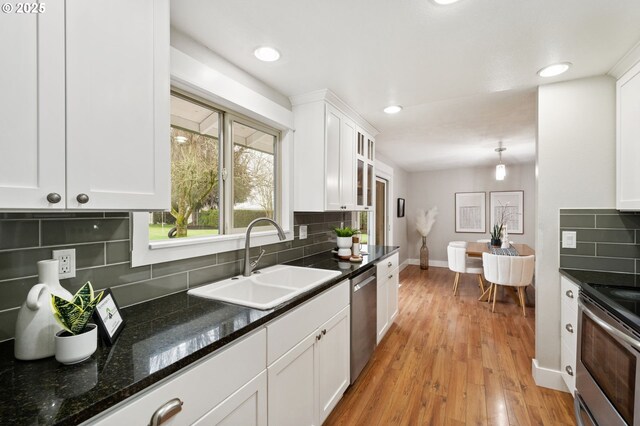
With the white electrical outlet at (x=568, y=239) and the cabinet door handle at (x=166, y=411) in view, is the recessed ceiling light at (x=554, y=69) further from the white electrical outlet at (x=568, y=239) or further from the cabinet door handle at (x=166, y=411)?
the cabinet door handle at (x=166, y=411)

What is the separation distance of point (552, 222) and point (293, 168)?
6.64 ft

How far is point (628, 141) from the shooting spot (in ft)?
5.88

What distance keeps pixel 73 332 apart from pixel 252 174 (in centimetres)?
154

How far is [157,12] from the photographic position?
3.66 ft

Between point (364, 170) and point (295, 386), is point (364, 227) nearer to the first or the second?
point (364, 170)

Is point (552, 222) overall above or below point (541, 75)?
below

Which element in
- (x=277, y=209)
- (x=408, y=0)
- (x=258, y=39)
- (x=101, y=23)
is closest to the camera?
(x=101, y=23)

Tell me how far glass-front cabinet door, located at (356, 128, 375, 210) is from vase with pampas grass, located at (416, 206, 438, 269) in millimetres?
3465

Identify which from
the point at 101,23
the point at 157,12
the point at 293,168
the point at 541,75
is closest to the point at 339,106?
the point at 293,168

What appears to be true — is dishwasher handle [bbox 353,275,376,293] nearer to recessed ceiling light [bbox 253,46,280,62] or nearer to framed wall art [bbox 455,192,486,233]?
recessed ceiling light [bbox 253,46,280,62]

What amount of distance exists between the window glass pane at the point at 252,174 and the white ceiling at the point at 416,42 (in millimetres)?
416

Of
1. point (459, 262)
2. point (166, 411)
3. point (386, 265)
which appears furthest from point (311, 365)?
point (459, 262)

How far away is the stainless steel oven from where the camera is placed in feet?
3.81

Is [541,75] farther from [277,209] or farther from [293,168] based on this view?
[277,209]
